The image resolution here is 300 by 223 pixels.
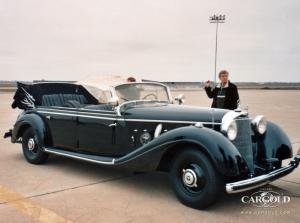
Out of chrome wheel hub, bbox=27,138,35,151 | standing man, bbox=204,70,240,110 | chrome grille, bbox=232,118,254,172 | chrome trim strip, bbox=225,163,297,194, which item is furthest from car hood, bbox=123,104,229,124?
chrome wheel hub, bbox=27,138,35,151

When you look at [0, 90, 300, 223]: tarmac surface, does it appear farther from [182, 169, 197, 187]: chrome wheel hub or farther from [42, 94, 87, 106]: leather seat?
[42, 94, 87, 106]: leather seat

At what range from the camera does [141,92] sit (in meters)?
6.84

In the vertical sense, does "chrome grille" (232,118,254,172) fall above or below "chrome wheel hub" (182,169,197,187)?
above

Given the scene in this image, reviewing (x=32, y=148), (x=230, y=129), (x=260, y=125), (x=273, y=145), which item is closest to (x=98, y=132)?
(x=32, y=148)

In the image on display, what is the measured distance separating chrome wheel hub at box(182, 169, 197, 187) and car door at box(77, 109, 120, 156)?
1.50m

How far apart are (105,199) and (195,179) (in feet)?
4.17

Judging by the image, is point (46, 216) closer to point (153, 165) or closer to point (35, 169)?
point (153, 165)

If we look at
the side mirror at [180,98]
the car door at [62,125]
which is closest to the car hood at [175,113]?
the side mirror at [180,98]

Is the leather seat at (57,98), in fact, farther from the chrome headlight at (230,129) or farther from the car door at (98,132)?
the chrome headlight at (230,129)

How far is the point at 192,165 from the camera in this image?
5.13 m

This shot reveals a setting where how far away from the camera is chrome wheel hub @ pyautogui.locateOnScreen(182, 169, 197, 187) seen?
505 centimetres

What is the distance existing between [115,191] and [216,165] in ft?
5.71

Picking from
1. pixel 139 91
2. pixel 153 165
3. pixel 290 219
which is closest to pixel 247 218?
pixel 290 219

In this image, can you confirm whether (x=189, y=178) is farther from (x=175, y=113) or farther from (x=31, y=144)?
(x=31, y=144)
